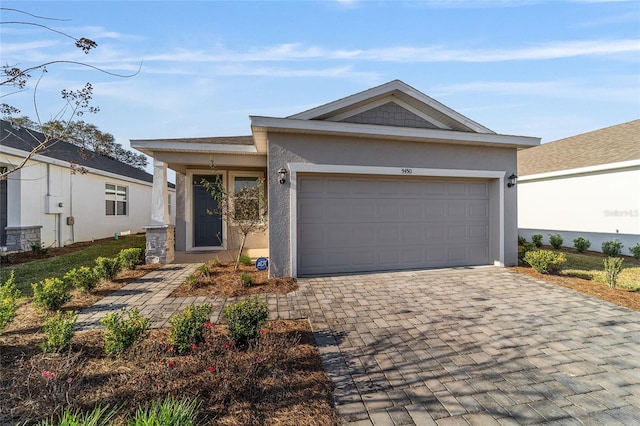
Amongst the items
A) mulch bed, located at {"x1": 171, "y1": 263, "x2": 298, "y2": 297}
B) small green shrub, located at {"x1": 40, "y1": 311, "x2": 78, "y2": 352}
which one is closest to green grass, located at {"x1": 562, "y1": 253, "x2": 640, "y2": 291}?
mulch bed, located at {"x1": 171, "y1": 263, "x2": 298, "y2": 297}

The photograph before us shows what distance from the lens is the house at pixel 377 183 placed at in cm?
636

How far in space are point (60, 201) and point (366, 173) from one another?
468 inches

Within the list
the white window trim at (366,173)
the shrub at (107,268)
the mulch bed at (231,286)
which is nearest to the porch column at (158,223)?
the shrub at (107,268)

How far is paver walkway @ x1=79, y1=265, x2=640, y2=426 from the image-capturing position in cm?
240

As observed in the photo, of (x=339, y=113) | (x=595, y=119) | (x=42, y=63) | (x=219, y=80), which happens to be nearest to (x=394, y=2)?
(x=339, y=113)

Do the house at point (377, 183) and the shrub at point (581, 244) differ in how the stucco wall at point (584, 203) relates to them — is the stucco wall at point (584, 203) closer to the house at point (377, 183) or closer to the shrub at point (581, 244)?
the shrub at point (581, 244)

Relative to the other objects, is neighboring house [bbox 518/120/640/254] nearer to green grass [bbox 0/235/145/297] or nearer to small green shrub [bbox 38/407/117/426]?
small green shrub [bbox 38/407/117/426]

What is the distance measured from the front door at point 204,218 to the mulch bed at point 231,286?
3917 mm

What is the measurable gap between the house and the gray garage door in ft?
0.09

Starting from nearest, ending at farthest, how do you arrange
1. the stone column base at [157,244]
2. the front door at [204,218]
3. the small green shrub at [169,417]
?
the small green shrub at [169,417] → the stone column base at [157,244] → the front door at [204,218]

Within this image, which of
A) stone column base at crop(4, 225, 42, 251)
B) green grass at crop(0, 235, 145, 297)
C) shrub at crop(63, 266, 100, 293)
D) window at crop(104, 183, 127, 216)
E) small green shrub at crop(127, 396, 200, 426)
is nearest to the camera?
small green shrub at crop(127, 396, 200, 426)

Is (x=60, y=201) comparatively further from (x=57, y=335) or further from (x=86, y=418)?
(x=86, y=418)

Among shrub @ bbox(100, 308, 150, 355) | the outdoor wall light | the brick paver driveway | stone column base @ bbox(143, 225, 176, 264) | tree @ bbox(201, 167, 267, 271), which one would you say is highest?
the outdoor wall light

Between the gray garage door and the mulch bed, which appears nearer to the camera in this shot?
the mulch bed
